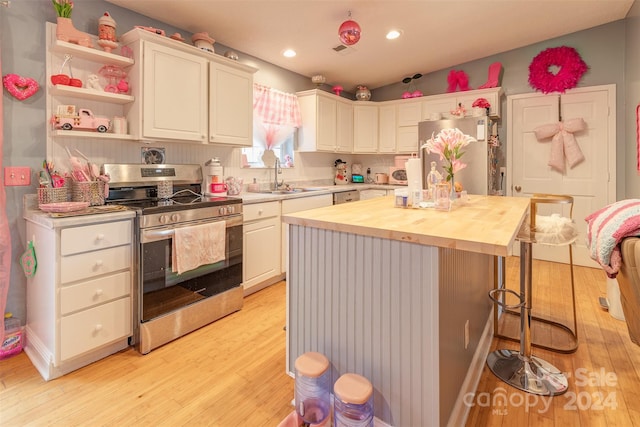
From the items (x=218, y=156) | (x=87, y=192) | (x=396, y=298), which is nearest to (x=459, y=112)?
(x=218, y=156)

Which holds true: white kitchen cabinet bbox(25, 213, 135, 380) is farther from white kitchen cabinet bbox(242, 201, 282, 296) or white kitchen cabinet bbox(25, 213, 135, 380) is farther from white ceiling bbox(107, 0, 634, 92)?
white ceiling bbox(107, 0, 634, 92)

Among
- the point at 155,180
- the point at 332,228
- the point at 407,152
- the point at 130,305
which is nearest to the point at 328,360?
the point at 332,228

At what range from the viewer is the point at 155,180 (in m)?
2.74

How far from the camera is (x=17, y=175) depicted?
214 centimetres

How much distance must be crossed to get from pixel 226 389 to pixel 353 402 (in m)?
0.84

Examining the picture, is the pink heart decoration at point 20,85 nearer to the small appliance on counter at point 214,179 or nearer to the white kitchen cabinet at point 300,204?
the small appliance on counter at point 214,179

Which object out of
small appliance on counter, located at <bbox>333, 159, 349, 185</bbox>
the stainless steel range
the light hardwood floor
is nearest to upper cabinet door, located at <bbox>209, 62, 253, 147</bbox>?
the stainless steel range

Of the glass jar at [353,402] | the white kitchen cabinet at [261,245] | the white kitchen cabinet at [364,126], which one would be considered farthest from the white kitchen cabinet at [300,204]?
the glass jar at [353,402]

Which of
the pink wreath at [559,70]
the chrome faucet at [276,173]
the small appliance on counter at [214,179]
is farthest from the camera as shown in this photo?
the pink wreath at [559,70]

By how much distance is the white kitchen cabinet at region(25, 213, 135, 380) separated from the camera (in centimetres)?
187

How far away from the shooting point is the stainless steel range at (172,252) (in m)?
2.17

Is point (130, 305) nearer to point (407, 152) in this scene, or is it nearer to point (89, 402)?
point (89, 402)

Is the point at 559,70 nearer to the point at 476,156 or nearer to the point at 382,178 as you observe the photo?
the point at 476,156

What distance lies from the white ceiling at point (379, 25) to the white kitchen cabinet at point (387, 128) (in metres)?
0.60
